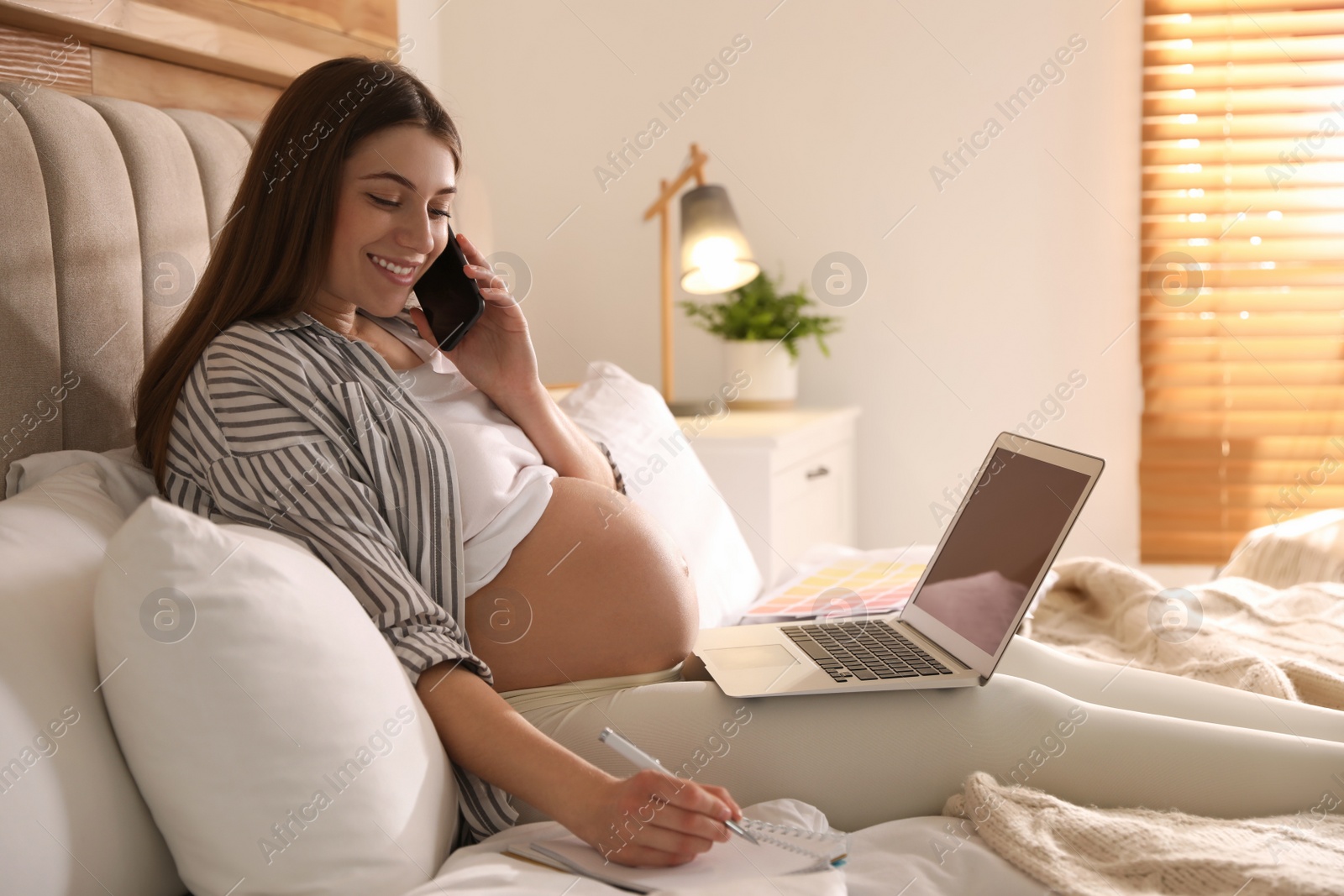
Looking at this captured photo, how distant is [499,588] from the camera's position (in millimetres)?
1025

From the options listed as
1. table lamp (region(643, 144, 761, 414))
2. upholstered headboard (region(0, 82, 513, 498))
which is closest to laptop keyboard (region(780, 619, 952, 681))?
upholstered headboard (region(0, 82, 513, 498))

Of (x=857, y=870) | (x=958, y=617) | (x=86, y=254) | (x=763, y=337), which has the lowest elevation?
(x=857, y=870)

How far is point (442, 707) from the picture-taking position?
89cm

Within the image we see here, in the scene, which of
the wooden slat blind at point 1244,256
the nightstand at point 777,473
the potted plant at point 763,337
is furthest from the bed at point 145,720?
the wooden slat blind at point 1244,256

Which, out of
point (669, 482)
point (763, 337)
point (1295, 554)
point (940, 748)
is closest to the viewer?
point (940, 748)

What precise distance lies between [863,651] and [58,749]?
0.70 m

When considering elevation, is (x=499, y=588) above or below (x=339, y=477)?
below

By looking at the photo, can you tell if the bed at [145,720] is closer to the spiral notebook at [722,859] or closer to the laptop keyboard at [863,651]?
the spiral notebook at [722,859]

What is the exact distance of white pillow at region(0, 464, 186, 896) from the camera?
2.15ft

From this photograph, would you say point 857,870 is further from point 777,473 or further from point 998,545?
point 777,473

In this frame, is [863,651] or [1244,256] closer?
[863,651]

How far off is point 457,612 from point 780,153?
2.09 metres

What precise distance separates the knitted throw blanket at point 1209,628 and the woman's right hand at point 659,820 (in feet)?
2.14

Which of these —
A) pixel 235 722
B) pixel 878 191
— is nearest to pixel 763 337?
pixel 878 191
